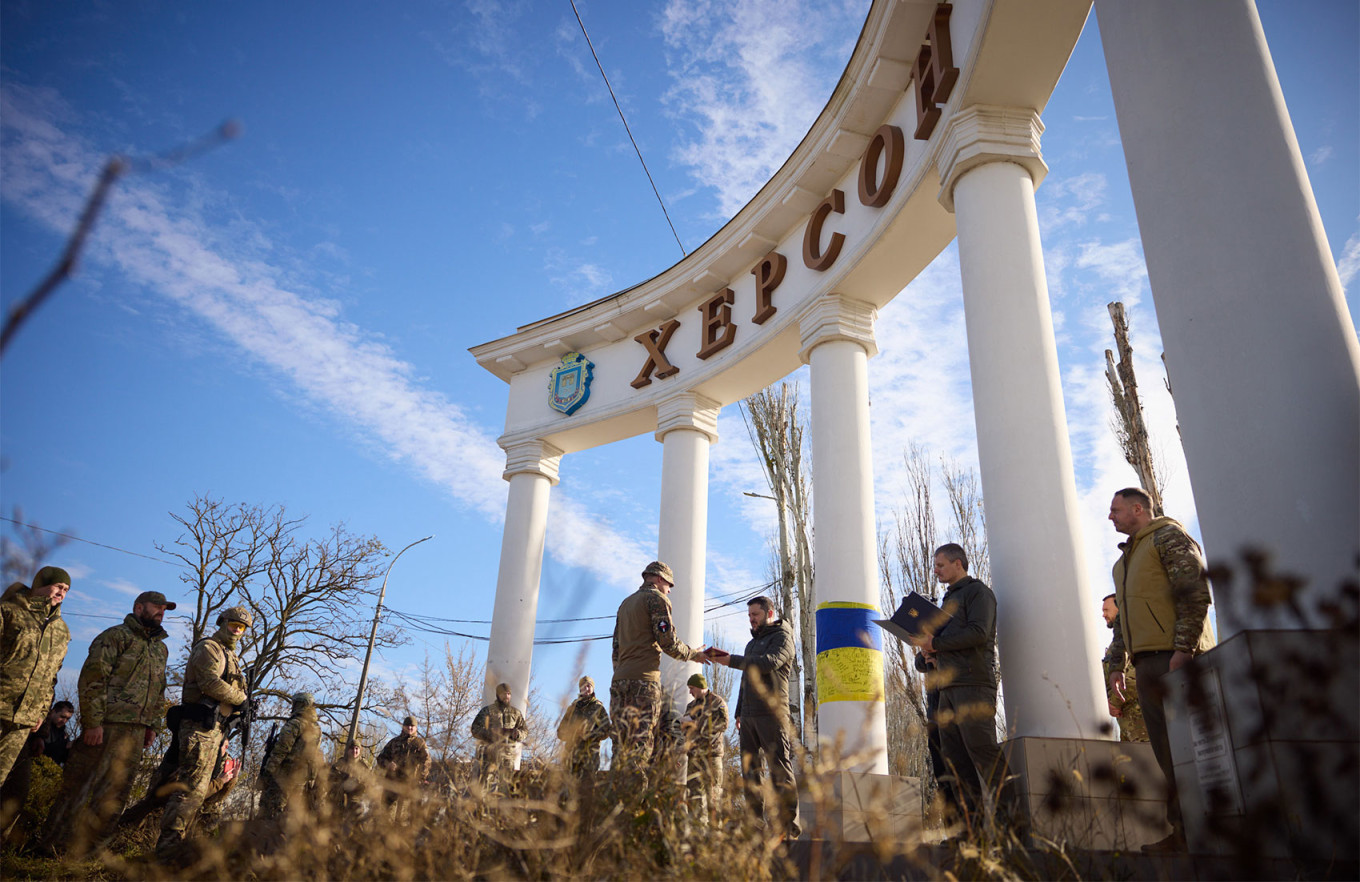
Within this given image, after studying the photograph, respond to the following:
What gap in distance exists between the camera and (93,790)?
660cm

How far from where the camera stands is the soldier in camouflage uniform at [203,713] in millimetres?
6605

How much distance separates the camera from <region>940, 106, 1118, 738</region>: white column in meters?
6.41

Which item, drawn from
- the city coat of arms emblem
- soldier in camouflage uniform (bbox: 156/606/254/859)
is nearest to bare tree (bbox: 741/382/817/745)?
the city coat of arms emblem

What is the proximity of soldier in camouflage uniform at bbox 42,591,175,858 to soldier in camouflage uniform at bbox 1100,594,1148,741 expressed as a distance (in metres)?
7.38

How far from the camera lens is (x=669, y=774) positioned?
182 inches

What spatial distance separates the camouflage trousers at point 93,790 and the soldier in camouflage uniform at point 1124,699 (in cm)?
728

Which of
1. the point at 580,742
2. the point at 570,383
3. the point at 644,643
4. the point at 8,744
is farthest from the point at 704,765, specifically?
the point at 570,383

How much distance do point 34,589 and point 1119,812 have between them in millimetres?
7483

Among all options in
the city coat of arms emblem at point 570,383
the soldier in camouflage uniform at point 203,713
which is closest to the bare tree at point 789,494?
the city coat of arms emblem at point 570,383

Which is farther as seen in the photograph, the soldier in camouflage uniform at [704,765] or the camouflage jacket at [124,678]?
the camouflage jacket at [124,678]

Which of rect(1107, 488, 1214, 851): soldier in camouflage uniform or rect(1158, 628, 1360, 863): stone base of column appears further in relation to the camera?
rect(1107, 488, 1214, 851): soldier in camouflage uniform

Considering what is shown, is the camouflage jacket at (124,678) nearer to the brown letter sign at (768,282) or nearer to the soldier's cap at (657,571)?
the soldier's cap at (657,571)

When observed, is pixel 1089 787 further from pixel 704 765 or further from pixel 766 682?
pixel 766 682

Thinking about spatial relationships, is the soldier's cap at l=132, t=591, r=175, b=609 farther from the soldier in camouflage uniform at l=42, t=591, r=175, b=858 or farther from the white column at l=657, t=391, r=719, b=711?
the white column at l=657, t=391, r=719, b=711
